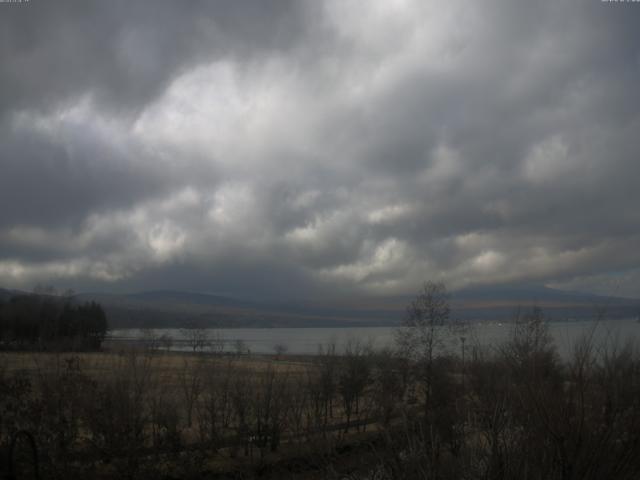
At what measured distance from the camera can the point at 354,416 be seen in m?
48.4

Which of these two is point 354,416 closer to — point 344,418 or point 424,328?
point 344,418

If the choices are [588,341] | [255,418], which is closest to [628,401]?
[588,341]

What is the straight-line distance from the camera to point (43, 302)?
9969 centimetres

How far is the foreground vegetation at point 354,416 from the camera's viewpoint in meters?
8.18

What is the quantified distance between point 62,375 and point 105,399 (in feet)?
7.80

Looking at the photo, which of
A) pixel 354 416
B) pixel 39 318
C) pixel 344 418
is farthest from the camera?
pixel 39 318

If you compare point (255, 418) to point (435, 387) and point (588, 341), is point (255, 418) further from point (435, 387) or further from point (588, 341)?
point (588, 341)

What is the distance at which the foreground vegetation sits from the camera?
818cm

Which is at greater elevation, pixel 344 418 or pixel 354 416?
pixel 344 418

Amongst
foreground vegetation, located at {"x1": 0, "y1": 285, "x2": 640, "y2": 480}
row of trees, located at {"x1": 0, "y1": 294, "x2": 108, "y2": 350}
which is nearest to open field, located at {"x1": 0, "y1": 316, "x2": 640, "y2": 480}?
foreground vegetation, located at {"x1": 0, "y1": 285, "x2": 640, "y2": 480}

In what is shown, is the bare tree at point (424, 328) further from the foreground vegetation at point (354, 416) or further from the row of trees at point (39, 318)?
the row of trees at point (39, 318)

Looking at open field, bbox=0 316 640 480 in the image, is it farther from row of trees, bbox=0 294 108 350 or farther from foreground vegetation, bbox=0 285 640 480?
row of trees, bbox=0 294 108 350

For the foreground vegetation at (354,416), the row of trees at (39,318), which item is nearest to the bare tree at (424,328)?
the foreground vegetation at (354,416)

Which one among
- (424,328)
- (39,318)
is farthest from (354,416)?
(39,318)
